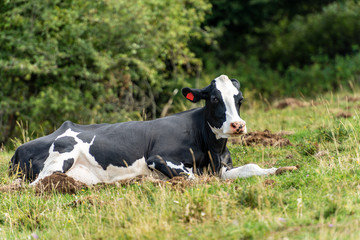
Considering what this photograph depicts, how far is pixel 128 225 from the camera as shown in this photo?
16.8ft

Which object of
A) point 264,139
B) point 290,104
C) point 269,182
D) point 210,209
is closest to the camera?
point 210,209

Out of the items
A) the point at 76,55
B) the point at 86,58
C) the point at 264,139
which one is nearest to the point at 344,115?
the point at 264,139

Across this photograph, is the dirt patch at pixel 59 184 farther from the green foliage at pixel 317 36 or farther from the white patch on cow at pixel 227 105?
the green foliage at pixel 317 36

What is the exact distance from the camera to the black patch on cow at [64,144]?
7.52 m

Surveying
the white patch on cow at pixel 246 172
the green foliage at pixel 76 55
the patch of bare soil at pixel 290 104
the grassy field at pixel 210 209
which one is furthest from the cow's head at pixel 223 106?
the green foliage at pixel 76 55

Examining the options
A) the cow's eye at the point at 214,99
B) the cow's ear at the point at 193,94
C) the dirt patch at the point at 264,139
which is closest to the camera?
the cow's eye at the point at 214,99

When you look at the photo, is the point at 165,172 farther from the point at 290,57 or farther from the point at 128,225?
the point at 290,57

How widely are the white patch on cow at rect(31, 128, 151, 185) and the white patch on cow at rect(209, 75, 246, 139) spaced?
1.20 metres

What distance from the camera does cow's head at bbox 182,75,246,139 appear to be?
22.8 ft

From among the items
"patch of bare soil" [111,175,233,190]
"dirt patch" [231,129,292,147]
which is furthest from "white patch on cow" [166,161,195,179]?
"dirt patch" [231,129,292,147]

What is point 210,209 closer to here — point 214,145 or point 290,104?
point 214,145

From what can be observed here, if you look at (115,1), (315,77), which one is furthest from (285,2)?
(115,1)

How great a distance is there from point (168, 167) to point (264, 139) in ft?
8.36

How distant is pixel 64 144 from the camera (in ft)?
24.8
